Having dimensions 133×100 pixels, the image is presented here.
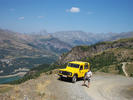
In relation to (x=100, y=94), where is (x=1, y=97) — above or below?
above

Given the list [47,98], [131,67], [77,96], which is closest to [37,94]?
[47,98]

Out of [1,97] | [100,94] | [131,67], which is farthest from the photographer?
[131,67]

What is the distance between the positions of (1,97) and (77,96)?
844cm

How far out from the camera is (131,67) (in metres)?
43.4

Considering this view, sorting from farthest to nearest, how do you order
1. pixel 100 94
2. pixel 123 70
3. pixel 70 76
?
pixel 123 70 → pixel 70 76 → pixel 100 94

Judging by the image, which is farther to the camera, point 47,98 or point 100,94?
point 100,94

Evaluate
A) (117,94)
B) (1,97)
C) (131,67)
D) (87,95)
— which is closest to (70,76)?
(87,95)

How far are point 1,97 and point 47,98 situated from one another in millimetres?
4622

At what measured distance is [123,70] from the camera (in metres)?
40.4

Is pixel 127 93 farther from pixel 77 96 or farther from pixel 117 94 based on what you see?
pixel 77 96

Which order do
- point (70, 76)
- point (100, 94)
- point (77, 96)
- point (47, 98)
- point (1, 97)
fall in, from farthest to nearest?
point (70, 76) → point (100, 94) → point (77, 96) → point (47, 98) → point (1, 97)

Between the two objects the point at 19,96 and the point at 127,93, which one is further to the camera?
the point at 127,93

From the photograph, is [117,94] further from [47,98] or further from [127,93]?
[47,98]

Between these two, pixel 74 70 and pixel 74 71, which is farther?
pixel 74 70
